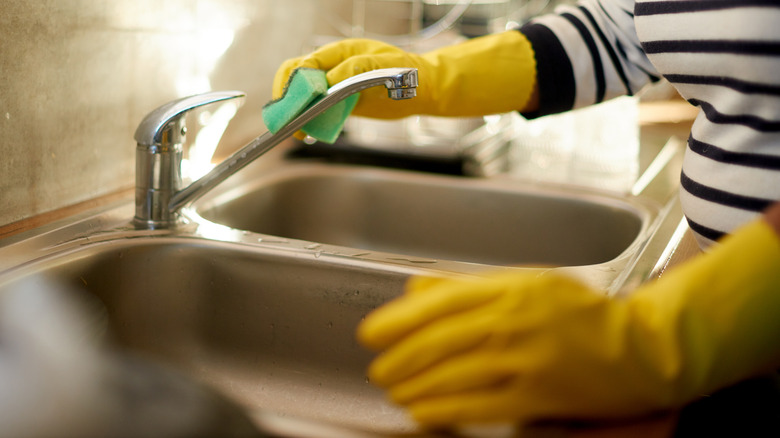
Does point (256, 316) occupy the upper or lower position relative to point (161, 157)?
lower

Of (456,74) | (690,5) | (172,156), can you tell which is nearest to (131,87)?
(172,156)

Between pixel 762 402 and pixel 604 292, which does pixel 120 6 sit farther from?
pixel 762 402

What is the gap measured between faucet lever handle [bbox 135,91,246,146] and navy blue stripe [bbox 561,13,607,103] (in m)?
0.40

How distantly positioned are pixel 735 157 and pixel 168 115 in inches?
21.7

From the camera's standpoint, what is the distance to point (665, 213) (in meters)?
0.96

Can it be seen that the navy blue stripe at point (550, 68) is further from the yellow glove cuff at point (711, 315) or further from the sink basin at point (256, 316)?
the yellow glove cuff at point (711, 315)

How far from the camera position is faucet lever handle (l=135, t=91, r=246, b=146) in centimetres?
73

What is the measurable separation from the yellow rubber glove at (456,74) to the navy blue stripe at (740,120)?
22 centimetres

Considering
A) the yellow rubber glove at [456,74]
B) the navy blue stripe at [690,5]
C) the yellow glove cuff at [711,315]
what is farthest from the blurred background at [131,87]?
A: the yellow glove cuff at [711,315]

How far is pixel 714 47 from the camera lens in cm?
57

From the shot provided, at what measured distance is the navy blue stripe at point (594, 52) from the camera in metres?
0.80

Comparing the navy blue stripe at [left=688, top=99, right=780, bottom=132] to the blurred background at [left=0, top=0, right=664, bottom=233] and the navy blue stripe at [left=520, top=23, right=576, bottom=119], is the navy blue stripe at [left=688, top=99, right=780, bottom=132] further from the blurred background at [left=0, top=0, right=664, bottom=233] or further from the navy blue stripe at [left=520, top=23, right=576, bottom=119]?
the blurred background at [left=0, top=0, right=664, bottom=233]

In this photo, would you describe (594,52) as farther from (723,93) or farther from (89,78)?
(89,78)

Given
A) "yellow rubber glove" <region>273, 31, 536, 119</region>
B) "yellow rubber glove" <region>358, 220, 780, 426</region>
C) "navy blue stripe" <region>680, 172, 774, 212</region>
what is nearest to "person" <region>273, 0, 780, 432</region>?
"yellow rubber glove" <region>358, 220, 780, 426</region>
